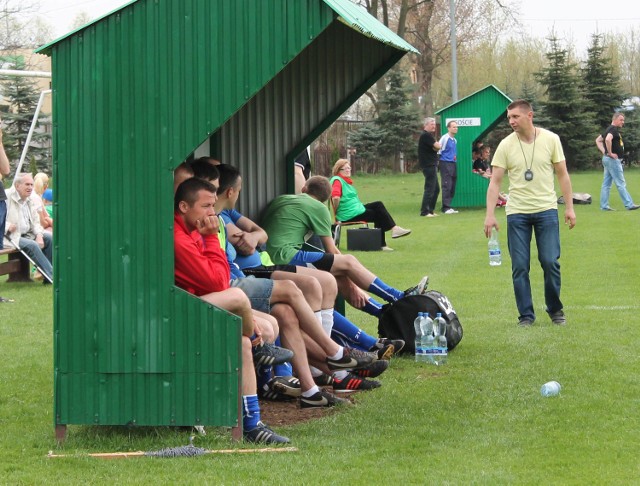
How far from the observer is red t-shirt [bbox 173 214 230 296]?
235 inches

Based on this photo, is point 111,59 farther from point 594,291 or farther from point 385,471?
point 594,291

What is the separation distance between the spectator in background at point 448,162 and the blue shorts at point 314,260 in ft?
55.7

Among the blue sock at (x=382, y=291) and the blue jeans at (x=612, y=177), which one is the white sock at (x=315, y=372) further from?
the blue jeans at (x=612, y=177)

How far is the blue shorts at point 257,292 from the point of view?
6.92 meters

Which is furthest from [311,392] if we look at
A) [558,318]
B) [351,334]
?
[558,318]

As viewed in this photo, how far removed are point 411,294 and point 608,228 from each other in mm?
11983

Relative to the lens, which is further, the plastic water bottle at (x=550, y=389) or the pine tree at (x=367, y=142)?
the pine tree at (x=367, y=142)

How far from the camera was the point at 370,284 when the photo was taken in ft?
29.4

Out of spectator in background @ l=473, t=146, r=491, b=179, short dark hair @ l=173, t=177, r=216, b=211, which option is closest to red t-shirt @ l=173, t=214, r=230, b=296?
short dark hair @ l=173, t=177, r=216, b=211

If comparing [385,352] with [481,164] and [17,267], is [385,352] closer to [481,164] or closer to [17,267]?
[17,267]

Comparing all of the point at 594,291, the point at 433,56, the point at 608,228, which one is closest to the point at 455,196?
the point at 608,228

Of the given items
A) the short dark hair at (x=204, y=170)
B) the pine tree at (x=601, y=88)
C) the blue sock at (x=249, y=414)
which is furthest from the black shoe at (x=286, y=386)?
the pine tree at (x=601, y=88)

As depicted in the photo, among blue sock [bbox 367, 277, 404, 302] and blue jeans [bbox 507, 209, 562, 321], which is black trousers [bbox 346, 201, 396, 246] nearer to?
blue jeans [bbox 507, 209, 562, 321]

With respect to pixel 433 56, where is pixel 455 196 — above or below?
below
